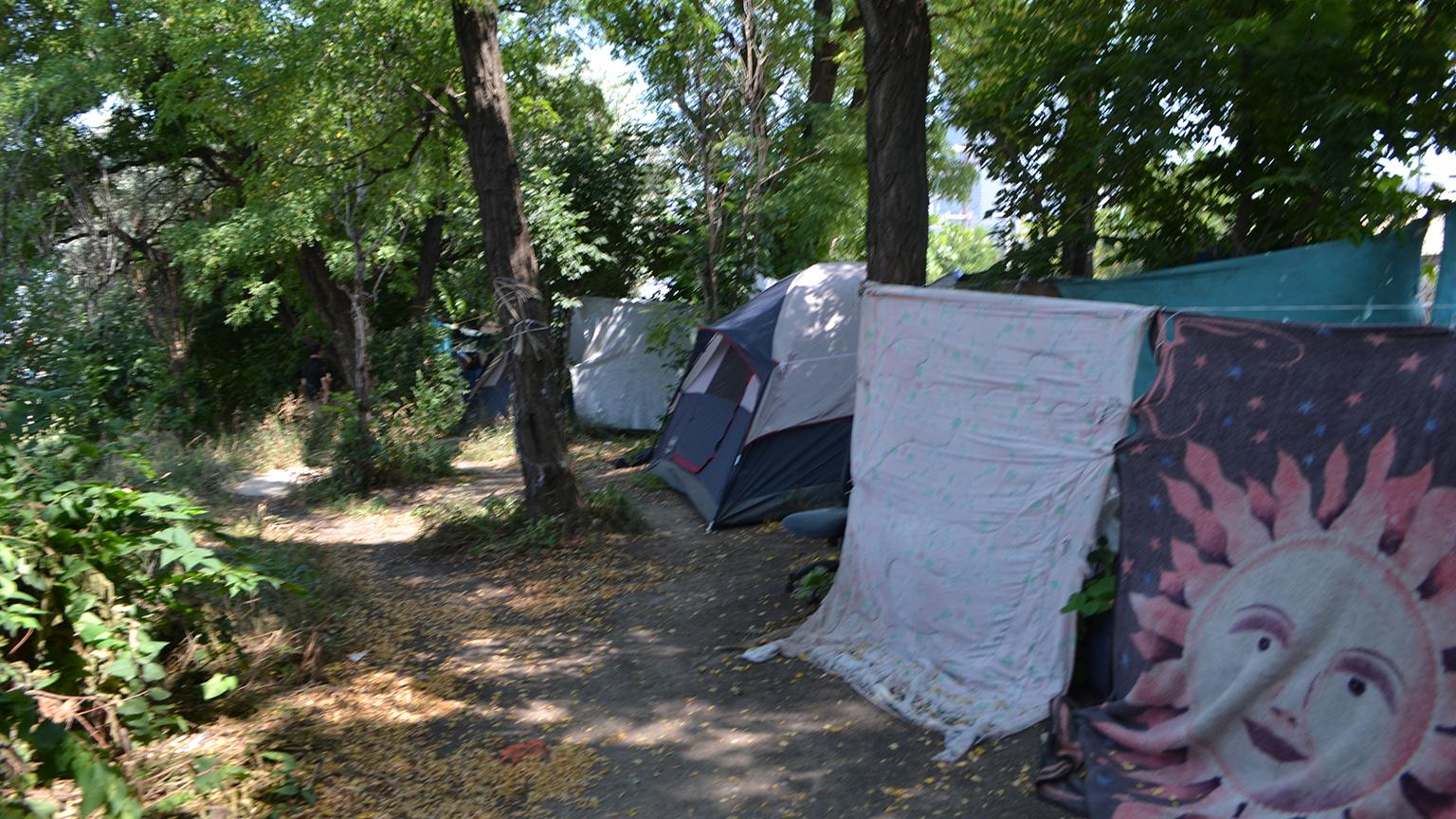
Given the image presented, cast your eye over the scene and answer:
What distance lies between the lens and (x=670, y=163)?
16609 millimetres

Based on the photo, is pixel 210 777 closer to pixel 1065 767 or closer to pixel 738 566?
pixel 1065 767

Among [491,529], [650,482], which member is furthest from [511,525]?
[650,482]

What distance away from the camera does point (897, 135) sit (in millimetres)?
6352

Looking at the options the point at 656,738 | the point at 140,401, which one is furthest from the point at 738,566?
the point at 140,401

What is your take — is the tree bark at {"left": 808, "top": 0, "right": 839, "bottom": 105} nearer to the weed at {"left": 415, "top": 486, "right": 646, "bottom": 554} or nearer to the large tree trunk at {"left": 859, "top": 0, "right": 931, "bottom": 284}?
the weed at {"left": 415, "top": 486, "right": 646, "bottom": 554}

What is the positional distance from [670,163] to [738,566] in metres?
10.2

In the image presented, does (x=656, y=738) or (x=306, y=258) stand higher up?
(x=306, y=258)

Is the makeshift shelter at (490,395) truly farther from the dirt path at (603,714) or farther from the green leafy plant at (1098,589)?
the green leafy plant at (1098,589)

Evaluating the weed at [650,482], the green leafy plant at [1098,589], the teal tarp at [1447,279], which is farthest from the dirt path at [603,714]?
the teal tarp at [1447,279]

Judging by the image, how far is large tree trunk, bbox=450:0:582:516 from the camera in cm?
846

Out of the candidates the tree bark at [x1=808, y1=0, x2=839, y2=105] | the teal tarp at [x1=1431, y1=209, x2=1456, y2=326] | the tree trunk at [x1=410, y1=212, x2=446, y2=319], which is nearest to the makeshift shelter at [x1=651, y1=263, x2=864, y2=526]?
the teal tarp at [x1=1431, y1=209, x2=1456, y2=326]

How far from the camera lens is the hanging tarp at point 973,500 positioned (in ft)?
14.7

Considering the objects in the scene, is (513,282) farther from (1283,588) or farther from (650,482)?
(1283,588)

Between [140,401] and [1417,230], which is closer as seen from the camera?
[1417,230]
